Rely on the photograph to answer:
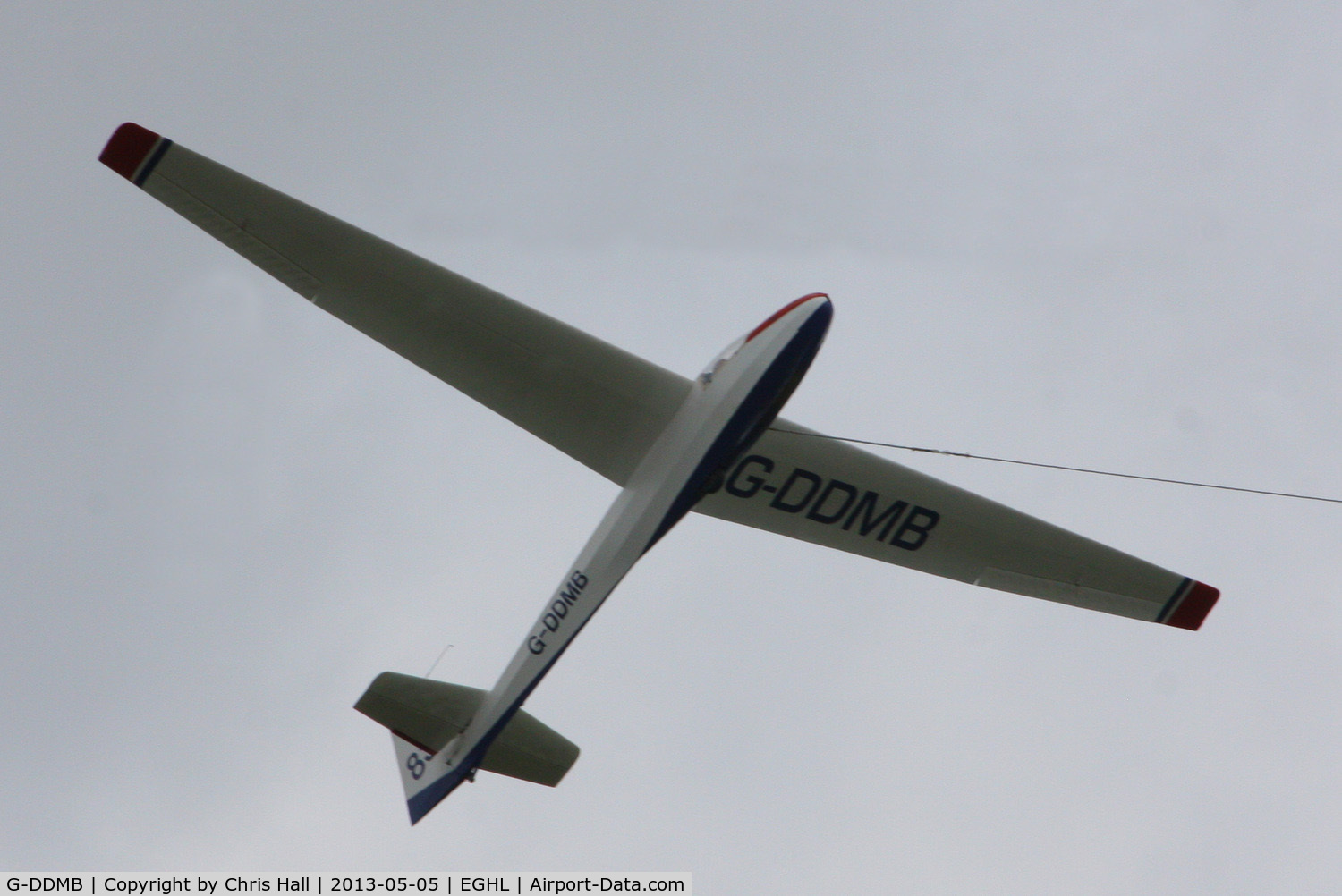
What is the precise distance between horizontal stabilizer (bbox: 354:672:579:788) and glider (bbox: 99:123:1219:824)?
16mm

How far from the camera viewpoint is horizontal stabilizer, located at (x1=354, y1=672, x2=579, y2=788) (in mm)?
13602

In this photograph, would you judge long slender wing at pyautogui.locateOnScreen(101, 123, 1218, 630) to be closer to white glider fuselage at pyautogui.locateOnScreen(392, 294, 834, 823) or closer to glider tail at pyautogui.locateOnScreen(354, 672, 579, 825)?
white glider fuselage at pyautogui.locateOnScreen(392, 294, 834, 823)

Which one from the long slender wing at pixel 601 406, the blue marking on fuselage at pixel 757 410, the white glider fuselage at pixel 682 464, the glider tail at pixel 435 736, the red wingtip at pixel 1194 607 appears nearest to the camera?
the blue marking on fuselage at pixel 757 410

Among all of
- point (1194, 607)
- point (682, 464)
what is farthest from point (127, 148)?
point (1194, 607)

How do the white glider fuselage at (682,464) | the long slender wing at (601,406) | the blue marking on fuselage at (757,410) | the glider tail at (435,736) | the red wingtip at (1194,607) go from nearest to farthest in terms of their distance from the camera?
the blue marking on fuselage at (757,410) < the white glider fuselage at (682,464) < the long slender wing at (601,406) < the glider tail at (435,736) < the red wingtip at (1194,607)

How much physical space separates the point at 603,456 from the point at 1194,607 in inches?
284

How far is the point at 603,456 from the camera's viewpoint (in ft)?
41.8

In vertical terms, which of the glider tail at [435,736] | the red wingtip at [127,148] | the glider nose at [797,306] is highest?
the glider nose at [797,306]

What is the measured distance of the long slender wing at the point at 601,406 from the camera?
38.2 ft

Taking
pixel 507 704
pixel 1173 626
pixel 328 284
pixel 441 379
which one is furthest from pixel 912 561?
pixel 328 284

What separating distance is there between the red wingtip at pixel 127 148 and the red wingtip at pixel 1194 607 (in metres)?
12.1

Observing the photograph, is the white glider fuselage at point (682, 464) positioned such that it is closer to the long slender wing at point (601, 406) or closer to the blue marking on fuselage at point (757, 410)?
the blue marking on fuselage at point (757, 410)

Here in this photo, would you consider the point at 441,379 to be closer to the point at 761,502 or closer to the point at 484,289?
the point at 484,289


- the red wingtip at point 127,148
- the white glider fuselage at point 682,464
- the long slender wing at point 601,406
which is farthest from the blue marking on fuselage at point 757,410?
the red wingtip at point 127,148
